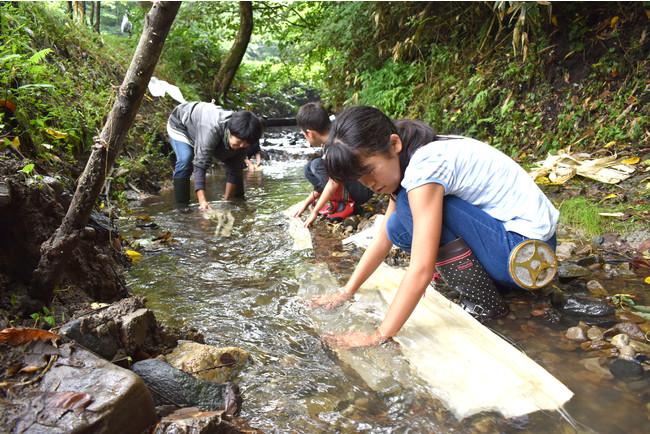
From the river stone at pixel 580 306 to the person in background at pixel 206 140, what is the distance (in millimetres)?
3519

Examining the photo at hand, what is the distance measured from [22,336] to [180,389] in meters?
0.55

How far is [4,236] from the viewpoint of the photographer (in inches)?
72.2

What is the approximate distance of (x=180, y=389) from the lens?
156cm

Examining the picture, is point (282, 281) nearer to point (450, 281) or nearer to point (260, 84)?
point (450, 281)

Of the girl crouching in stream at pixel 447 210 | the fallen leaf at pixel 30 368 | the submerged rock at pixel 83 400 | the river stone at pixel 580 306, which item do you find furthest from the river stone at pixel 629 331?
the fallen leaf at pixel 30 368

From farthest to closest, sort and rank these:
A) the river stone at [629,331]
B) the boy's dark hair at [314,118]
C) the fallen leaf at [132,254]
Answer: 1. the boy's dark hair at [314,118]
2. the fallen leaf at [132,254]
3. the river stone at [629,331]

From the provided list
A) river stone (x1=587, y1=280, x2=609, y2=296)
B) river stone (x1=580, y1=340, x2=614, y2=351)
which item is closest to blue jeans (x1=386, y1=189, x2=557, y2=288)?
river stone (x1=580, y1=340, x2=614, y2=351)

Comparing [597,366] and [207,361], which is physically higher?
[207,361]

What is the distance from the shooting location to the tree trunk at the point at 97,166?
67.7 inches

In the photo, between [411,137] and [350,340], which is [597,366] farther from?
[411,137]

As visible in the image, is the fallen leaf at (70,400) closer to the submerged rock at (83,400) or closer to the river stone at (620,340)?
the submerged rock at (83,400)

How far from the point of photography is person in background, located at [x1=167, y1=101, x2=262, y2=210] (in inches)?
189

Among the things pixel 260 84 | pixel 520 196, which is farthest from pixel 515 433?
pixel 260 84

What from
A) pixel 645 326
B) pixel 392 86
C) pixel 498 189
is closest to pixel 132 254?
pixel 498 189
